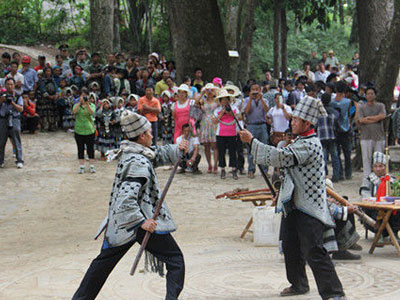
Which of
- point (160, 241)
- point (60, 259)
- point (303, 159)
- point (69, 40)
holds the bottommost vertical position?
point (60, 259)

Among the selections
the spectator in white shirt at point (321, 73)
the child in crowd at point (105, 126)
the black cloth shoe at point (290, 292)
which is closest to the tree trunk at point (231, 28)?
the spectator in white shirt at point (321, 73)

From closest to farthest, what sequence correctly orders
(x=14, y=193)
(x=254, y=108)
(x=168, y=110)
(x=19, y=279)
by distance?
(x=19, y=279)
(x=14, y=193)
(x=254, y=108)
(x=168, y=110)

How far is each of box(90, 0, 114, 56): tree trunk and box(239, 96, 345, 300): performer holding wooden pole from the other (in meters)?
17.4

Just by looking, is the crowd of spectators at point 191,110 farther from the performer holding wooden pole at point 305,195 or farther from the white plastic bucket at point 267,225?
the performer holding wooden pole at point 305,195

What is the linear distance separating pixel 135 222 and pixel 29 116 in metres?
13.5

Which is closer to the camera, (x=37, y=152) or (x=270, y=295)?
(x=270, y=295)

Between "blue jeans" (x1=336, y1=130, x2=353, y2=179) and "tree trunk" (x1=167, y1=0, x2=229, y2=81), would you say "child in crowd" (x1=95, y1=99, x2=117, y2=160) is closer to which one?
"tree trunk" (x1=167, y1=0, x2=229, y2=81)

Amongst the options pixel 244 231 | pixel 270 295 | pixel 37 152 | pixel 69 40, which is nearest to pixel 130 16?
pixel 69 40

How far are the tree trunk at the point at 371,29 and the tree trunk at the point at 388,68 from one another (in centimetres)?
40

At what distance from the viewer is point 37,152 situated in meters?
16.2

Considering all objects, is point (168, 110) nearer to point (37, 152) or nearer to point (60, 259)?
point (37, 152)

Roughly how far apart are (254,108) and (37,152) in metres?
5.98

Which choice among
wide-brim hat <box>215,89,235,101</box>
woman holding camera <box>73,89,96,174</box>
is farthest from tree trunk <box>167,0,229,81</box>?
wide-brim hat <box>215,89,235,101</box>

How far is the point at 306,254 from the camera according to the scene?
5551 millimetres
